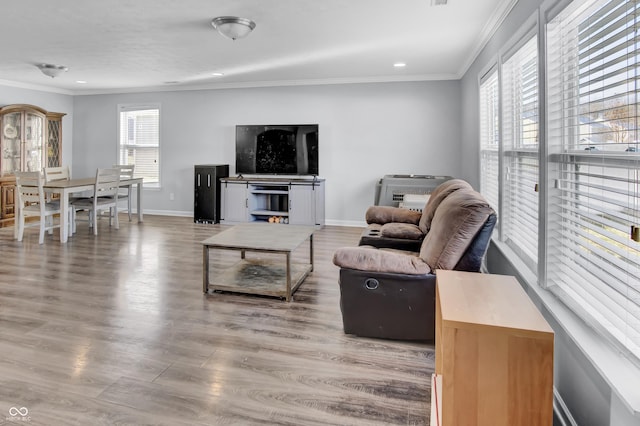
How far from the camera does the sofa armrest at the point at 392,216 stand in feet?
12.9

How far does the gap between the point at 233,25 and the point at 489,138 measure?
275cm

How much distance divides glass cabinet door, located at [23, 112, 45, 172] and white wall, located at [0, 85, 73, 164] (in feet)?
1.75

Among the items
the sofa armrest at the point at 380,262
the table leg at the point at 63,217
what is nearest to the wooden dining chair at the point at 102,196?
the table leg at the point at 63,217

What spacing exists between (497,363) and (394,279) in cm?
115

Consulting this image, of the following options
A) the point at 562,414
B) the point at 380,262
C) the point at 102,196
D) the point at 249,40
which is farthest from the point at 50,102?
the point at 562,414

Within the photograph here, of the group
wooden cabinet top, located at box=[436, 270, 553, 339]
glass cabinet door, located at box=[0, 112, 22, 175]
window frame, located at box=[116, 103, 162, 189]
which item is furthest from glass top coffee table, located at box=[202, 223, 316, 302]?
glass cabinet door, located at box=[0, 112, 22, 175]

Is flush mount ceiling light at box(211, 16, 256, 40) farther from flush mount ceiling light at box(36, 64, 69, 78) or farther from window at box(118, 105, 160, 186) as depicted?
window at box(118, 105, 160, 186)

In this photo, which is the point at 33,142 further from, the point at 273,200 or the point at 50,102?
the point at 273,200

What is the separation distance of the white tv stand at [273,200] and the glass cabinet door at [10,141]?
333 centimetres

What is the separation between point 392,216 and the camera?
157 inches

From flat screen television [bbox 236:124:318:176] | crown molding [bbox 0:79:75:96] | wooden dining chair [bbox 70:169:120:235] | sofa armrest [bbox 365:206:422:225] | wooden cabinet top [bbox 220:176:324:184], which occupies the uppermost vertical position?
crown molding [bbox 0:79:75:96]

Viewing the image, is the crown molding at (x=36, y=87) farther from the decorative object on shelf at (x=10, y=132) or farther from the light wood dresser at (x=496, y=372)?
the light wood dresser at (x=496, y=372)

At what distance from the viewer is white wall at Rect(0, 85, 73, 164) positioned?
22.4 ft

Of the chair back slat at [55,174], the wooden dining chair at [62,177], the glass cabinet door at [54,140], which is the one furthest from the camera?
the glass cabinet door at [54,140]
